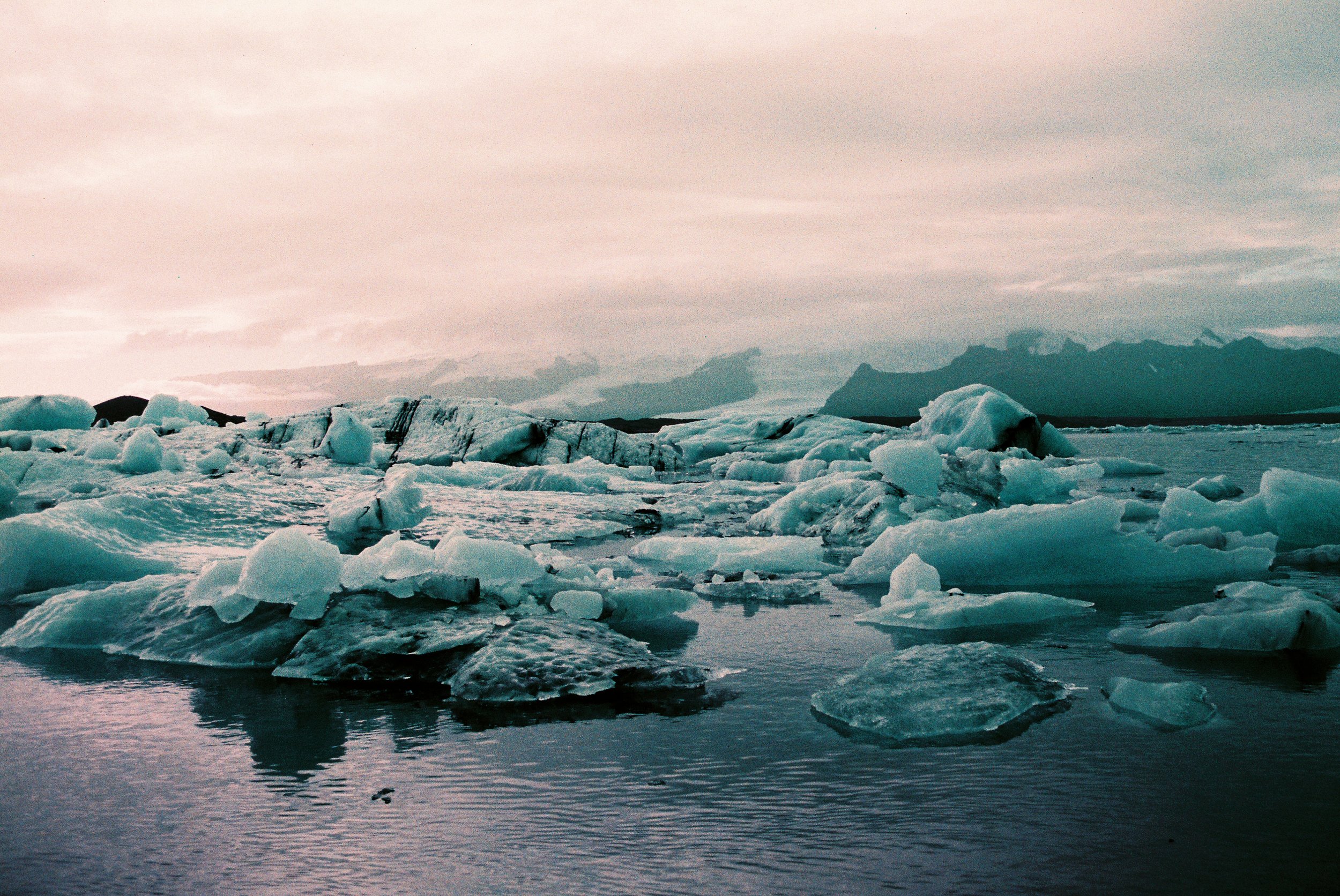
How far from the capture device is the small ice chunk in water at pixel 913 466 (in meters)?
9.56

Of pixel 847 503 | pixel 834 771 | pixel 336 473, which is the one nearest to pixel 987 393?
pixel 847 503

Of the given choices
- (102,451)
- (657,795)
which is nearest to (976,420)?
(102,451)

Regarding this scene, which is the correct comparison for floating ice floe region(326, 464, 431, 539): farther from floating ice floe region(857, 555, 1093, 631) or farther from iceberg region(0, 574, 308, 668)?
floating ice floe region(857, 555, 1093, 631)

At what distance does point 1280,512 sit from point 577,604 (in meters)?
7.37

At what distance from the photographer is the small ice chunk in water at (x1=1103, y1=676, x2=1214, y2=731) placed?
11.3 ft

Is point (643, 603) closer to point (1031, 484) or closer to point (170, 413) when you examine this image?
point (1031, 484)

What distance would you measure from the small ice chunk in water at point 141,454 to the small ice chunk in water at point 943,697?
44.4 ft

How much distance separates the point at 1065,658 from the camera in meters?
4.48

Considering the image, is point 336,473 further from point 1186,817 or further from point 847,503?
point 1186,817

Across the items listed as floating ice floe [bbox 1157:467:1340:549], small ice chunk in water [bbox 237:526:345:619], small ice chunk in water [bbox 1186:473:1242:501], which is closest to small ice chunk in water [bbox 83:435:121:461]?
small ice chunk in water [bbox 237:526:345:619]

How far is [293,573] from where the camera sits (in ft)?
16.1

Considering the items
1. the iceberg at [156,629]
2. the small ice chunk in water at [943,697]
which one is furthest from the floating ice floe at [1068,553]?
the iceberg at [156,629]

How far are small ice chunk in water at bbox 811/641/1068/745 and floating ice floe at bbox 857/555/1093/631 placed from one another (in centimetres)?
120

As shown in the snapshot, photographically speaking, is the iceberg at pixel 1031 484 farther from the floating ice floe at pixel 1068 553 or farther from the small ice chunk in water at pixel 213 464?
the small ice chunk in water at pixel 213 464
